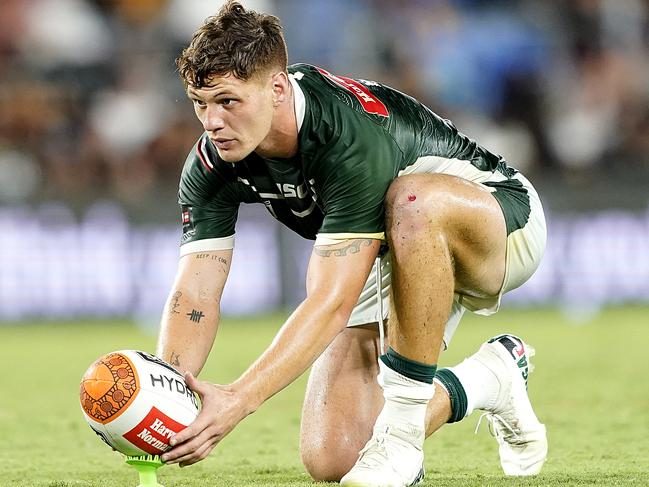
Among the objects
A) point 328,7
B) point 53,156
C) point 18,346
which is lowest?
point 18,346

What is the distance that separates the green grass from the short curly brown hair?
4.55 ft

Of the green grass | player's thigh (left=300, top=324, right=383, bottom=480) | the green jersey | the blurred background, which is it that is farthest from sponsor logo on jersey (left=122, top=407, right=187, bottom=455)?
the blurred background

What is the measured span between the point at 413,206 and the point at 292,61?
7928 mm

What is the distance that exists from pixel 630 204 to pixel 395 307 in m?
7.97

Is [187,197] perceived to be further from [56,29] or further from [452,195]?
[56,29]

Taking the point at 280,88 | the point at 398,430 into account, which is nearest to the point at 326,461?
the point at 398,430

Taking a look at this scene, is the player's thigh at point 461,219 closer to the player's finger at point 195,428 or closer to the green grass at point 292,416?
the green grass at point 292,416

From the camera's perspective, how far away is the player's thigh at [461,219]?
3.96 metres

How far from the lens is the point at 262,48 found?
3.88 m

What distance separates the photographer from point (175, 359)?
168 inches

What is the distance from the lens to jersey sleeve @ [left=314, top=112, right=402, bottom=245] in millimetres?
3924

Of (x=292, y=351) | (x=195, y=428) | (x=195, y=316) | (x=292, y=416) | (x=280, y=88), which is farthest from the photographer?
(x=292, y=416)

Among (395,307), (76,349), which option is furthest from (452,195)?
(76,349)

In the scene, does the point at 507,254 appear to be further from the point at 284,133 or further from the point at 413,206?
the point at 284,133
